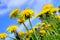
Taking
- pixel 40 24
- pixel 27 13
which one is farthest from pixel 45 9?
pixel 40 24

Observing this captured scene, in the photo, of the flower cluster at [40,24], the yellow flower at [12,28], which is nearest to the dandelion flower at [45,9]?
the flower cluster at [40,24]

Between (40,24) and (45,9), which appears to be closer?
(45,9)

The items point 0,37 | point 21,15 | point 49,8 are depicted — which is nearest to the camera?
point 21,15

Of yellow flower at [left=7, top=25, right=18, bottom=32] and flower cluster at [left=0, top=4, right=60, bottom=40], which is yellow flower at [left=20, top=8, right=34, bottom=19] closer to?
flower cluster at [left=0, top=4, right=60, bottom=40]

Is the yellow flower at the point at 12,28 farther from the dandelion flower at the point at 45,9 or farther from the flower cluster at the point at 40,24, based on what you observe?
the dandelion flower at the point at 45,9

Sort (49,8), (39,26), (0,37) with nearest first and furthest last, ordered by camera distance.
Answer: (49,8)
(0,37)
(39,26)

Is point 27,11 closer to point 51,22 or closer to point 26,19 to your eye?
point 26,19

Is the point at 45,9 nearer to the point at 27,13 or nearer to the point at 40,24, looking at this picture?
the point at 27,13

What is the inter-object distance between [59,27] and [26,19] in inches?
22.4

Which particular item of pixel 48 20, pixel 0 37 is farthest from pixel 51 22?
pixel 0 37

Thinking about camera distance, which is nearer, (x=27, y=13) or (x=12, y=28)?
(x=27, y=13)

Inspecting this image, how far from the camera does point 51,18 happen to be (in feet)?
8.48

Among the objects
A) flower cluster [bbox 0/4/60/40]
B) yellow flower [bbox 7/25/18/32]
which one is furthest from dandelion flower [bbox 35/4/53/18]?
yellow flower [bbox 7/25/18/32]

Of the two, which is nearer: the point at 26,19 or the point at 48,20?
the point at 26,19
